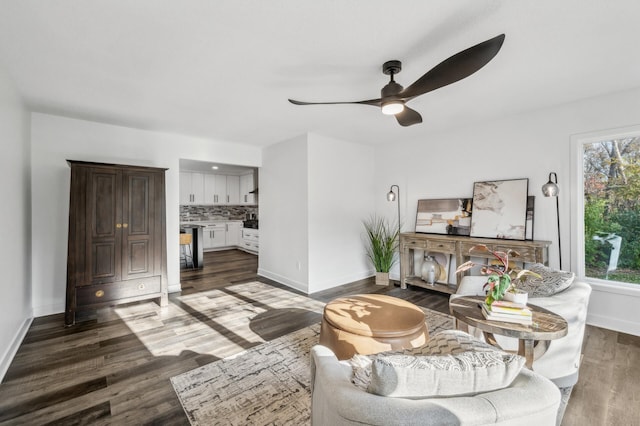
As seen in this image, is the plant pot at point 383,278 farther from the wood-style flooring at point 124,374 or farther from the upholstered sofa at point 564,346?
the upholstered sofa at point 564,346

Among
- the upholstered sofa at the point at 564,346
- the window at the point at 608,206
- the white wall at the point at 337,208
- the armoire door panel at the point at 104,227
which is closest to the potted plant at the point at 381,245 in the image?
the white wall at the point at 337,208

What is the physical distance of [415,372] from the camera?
88 cm

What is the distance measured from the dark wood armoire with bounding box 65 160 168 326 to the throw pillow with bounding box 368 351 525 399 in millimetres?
3629

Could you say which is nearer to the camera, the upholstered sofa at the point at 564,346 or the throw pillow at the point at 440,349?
the throw pillow at the point at 440,349

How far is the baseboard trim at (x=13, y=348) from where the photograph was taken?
7.34ft

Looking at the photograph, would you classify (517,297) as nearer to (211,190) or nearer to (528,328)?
(528,328)

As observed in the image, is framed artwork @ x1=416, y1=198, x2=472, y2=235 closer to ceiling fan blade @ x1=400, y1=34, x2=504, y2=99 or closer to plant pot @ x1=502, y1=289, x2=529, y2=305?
plant pot @ x1=502, y1=289, x2=529, y2=305

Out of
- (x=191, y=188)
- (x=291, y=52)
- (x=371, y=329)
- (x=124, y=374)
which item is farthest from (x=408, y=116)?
(x=191, y=188)

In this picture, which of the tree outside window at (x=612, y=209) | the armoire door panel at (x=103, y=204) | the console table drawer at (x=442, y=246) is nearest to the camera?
the tree outside window at (x=612, y=209)

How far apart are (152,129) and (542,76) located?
4.75 meters

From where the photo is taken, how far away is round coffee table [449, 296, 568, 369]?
5.18 feet

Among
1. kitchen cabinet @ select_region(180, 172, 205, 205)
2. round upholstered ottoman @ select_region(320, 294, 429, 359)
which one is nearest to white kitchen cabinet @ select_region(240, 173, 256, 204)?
kitchen cabinet @ select_region(180, 172, 205, 205)

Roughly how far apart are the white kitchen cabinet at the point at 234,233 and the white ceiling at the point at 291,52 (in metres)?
5.26

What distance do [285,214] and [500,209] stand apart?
3.19 m
